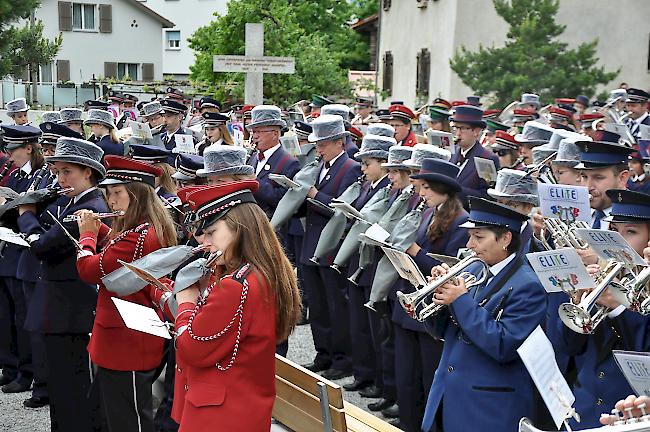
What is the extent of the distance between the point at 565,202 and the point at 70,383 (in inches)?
141

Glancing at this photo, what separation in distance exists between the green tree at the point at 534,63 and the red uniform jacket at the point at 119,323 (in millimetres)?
17792

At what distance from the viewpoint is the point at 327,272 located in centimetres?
952

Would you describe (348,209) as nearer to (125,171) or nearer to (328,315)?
(328,315)

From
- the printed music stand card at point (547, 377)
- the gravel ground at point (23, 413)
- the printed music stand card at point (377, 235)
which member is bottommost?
the gravel ground at point (23, 413)

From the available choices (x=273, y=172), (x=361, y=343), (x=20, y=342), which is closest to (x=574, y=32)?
(x=273, y=172)

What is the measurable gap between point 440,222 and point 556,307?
5.72ft

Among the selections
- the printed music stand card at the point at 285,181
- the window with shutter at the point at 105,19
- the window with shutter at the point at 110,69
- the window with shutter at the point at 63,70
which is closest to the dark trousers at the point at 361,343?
the printed music stand card at the point at 285,181

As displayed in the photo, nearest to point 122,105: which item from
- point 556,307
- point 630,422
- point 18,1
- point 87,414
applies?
point 18,1

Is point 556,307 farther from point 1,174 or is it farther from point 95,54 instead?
point 95,54

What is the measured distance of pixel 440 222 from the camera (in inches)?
278

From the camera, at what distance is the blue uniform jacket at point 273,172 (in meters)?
10.1

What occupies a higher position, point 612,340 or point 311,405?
point 612,340

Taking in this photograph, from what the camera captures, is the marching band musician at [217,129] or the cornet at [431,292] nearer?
the cornet at [431,292]

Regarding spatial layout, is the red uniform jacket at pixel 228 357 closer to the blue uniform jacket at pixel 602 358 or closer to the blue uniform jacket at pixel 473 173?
the blue uniform jacket at pixel 602 358
